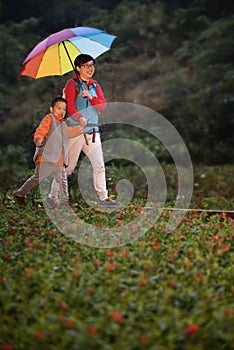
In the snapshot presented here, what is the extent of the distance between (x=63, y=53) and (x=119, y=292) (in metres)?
4.14

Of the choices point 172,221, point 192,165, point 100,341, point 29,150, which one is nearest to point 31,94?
point 192,165

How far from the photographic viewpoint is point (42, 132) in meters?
6.45

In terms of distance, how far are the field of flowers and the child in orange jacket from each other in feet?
3.92

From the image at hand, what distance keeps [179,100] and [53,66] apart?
10.7 m

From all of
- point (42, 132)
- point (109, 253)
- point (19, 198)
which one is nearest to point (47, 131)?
point (42, 132)

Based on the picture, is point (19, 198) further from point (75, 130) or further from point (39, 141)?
A: point (75, 130)

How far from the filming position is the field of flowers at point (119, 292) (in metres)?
3.21

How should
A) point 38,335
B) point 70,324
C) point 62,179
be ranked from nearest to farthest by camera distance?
1. point 38,335
2. point 70,324
3. point 62,179

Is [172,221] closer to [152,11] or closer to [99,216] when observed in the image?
[99,216]

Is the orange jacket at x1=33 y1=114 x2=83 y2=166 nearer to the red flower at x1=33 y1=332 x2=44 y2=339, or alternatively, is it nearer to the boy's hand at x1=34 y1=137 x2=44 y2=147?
the boy's hand at x1=34 y1=137 x2=44 y2=147

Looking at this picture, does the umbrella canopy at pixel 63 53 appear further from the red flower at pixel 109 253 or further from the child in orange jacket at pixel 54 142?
the red flower at pixel 109 253

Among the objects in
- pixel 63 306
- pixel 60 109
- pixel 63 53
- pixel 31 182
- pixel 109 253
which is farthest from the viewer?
pixel 63 53

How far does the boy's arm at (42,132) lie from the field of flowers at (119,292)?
4.33 feet

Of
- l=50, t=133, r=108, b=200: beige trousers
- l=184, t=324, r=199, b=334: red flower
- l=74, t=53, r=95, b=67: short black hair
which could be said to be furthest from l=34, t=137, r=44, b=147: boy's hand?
l=184, t=324, r=199, b=334: red flower
